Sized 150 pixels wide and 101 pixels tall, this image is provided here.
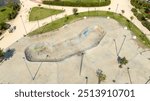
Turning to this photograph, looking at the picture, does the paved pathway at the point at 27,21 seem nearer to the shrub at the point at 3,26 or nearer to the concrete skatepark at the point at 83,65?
the shrub at the point at 3,26

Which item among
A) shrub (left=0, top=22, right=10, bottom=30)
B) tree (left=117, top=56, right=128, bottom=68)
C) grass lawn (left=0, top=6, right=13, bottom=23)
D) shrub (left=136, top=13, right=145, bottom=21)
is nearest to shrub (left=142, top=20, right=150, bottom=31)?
shrub (left=136, top=13, right=145, bottom=21)

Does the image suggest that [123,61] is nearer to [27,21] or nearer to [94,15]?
[94,15]

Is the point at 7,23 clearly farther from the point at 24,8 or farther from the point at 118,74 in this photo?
the point at 118,74

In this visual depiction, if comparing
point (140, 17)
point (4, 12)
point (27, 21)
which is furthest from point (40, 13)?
point (140, 17)

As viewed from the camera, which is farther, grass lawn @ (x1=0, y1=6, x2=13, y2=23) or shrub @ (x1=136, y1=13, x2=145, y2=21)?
grass lawn @ (x1=0, y1=6, x2=13, y2=23)

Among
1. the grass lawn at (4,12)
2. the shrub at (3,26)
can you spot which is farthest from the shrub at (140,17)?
the grass lawn at (4,12)

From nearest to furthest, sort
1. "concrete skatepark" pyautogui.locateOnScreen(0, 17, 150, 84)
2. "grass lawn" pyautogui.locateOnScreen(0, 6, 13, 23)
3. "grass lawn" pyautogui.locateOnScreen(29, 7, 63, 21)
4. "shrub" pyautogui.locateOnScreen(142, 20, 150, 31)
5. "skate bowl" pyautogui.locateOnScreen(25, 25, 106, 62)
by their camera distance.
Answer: "concrete skatepark" pyautogui.locateOnScreen(0, 17, 150, 84) < "skate bowl" pyautogui.locateOnScreen(25, 25, 106, 62) < "shrub" pyautogui.locateOnScreen(142, 20, 150, 31) < "grass lawn" pyautogui.locateOnScreen(0, 6, 13, 23) < "grass lawn" pyautogui.locateOnScreen(29, 7, 63, 21)

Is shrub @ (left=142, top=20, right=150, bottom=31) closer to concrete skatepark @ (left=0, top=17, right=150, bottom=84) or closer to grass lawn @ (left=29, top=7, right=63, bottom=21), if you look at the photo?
concrete skatepark @ (left=0, top=17, right=150, bottom=84)
